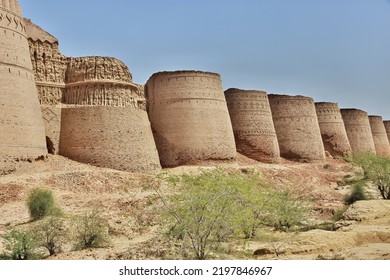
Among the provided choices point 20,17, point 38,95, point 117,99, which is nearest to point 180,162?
point 117,99

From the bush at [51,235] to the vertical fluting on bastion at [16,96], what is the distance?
18.5ft

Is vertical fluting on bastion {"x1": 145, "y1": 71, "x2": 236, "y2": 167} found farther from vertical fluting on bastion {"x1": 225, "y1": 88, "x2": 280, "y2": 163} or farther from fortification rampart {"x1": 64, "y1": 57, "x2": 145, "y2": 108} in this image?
vertical fluting on bastion {"x1": 225, "y1": 88, "x2": 280, "y2": 163}

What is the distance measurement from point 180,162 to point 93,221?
11418mm

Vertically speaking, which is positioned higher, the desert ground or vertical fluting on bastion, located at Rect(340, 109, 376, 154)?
vertical fluting on bastion, located at Rect(340, 109, 376, 154)

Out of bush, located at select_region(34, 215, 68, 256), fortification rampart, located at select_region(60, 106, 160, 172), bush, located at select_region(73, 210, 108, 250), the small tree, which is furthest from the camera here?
fortification rampart, located at select_region(60, 106, 160, 172)

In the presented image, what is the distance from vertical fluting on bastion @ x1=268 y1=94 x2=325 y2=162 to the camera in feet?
100

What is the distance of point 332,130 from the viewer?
34.8 metres

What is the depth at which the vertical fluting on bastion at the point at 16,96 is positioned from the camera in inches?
643

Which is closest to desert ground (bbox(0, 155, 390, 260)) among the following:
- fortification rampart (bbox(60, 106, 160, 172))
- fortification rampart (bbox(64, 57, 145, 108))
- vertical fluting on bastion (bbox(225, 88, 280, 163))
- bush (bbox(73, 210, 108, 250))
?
bush (bbox(73, 210, 108, 250))

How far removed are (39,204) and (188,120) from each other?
1064 cm

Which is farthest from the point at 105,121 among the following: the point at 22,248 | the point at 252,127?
the point at 22,248

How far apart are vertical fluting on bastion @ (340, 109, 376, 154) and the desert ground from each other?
594 inches

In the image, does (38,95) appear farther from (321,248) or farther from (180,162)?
(321,248)

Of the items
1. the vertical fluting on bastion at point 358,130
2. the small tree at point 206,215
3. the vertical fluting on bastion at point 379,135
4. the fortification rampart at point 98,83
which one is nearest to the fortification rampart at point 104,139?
the fortification rampart at point 98,83
